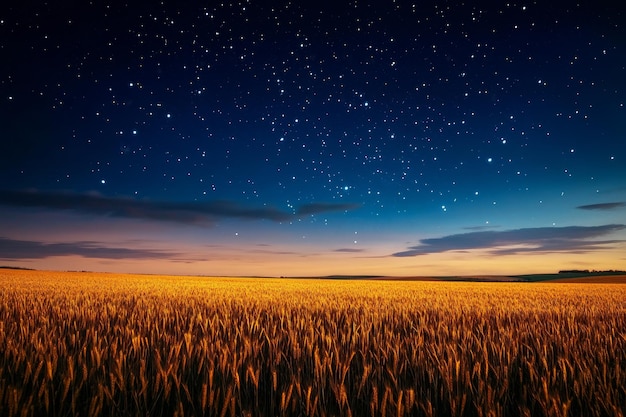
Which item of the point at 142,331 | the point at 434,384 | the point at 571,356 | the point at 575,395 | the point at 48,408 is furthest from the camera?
the point at 142,331

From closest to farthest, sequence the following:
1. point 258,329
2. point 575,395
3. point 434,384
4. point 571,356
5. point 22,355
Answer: point 575,395 < point 434,384 < point 22,355 < point 571,356 < point 258,329

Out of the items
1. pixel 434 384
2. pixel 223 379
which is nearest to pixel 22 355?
pixel 223 379

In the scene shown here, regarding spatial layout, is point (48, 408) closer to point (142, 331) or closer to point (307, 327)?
point (142, 331)

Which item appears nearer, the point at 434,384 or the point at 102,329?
the point at 434,384

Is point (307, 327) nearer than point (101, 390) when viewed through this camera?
No

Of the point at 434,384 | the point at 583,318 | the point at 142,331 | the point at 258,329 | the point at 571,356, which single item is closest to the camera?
the point at 434,384

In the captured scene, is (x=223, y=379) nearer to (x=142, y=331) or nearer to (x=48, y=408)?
(x=48, y=408)

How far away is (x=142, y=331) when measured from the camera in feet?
13.2

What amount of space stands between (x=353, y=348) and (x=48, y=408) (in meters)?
2.11

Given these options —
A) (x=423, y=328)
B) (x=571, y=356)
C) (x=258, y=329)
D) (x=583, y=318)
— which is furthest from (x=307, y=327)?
(x=583, y=318)

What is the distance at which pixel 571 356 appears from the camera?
10.4ft

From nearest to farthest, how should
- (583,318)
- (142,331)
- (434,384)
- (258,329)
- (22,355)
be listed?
(434,384) → (22,355) → (142,331) → (258,329) → (583,318)

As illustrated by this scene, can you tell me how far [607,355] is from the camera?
10.4 feet

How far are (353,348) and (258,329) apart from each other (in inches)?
57.5
